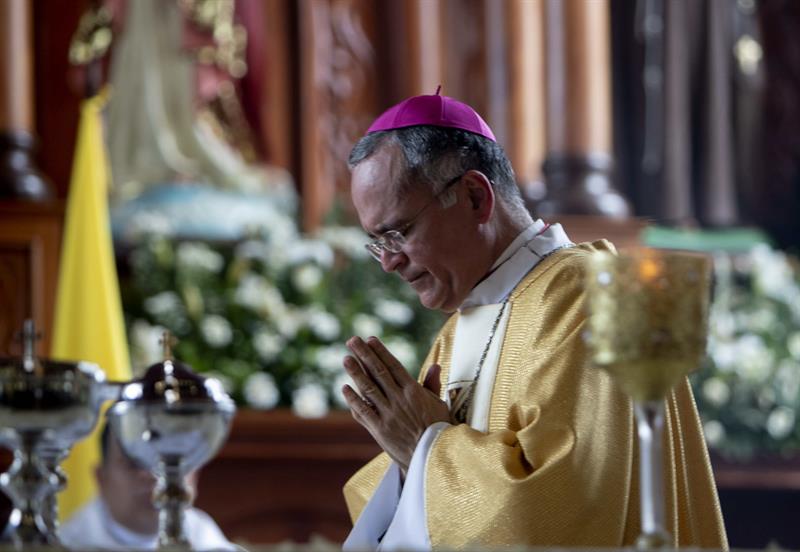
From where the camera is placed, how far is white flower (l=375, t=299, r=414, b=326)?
23.4 ft

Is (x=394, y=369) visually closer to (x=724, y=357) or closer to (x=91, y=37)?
(x=724, y=357)

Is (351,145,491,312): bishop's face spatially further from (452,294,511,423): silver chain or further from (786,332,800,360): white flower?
(786,332,800,360): white flower

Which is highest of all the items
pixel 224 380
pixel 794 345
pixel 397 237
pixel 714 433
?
pixel 397 237

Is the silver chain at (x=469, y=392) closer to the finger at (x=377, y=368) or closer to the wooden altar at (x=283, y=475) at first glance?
the finger at (x=377, y=368)

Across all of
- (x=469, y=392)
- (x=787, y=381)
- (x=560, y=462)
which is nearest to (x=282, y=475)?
(x=787, y=381)

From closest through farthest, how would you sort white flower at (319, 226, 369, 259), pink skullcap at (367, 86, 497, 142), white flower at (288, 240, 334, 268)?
pink skullcap at (367, 86, 497, 142)
white flower at (288, 240, 334, 268)
white flower at (319, 226, 369, 259)

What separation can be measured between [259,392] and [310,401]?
0.21 m

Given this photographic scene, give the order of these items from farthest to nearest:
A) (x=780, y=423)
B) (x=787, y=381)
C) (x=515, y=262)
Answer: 1. (x=787, y=381)
2. (x=780, y=423)
3. (x=515, y=262)

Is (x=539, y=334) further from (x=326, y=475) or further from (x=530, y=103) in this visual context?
(x=530, y=103)

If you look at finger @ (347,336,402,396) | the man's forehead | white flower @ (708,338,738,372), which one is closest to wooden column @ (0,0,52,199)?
white flower @ (708,338,738,372)

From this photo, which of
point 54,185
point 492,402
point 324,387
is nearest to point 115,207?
point 54,185

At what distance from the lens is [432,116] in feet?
12.3

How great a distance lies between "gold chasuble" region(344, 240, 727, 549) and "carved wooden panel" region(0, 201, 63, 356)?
12.5 ft

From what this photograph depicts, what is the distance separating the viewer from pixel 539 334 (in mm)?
3494
